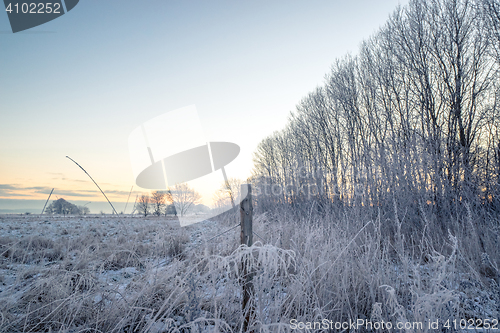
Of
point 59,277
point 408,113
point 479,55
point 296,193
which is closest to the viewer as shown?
point 59,277

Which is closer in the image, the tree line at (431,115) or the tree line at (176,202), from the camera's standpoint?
the tree line at (431,115)

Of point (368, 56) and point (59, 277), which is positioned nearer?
point (59, 277)

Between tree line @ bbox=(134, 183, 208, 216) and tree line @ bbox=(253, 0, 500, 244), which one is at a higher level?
tree line @ bbox=(253, 0, 500, 244)

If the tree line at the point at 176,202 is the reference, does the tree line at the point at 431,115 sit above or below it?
above

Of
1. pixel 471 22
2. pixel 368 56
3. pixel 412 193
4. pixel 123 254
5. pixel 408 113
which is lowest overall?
pixel 123 254

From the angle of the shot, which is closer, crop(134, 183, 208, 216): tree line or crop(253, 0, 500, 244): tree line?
crop(253, 0, 500, 244): tree line

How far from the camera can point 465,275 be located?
9.21 feet

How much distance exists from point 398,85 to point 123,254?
9776 mm

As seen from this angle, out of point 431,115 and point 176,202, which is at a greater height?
point 431,115

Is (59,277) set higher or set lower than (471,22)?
lower

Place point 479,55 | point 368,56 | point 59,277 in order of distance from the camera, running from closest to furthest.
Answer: point 59,277 → point 479,55 → point 368,56

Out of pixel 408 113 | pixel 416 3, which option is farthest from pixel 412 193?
pixel 416 3

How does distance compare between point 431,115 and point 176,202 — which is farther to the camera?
point 176,202

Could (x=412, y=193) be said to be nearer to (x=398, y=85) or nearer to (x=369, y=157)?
(x=369, y=157)
